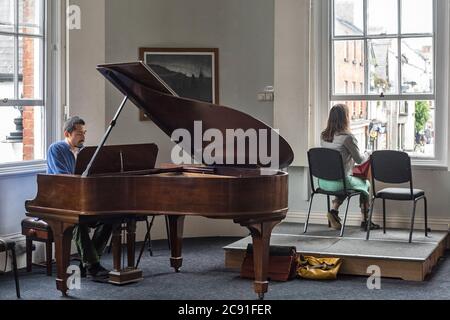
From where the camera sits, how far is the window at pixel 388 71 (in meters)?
7.52

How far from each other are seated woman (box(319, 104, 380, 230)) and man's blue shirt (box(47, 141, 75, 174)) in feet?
7.85

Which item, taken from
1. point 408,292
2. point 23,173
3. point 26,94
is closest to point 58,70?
point 26,94

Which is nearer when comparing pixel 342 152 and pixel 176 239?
pixel 176 239

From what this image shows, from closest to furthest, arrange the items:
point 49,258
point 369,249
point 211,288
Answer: point 211,288 < point 49,258 < point 369,249

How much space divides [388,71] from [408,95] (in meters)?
0.32

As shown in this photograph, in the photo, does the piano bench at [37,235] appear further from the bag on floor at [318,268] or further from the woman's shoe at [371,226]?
the woman's shoe at [371,226]

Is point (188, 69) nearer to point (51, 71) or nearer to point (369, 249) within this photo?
point (51, 71)

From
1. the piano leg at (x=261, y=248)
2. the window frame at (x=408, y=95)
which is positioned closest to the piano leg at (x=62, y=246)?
the piano leg at (x=261, y=248)

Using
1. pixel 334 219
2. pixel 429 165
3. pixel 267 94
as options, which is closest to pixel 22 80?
pixel 267 94

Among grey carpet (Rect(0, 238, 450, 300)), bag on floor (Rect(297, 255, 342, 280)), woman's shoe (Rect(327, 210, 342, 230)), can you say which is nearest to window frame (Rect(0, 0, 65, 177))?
grey carpet (Rect(0, 238, 450, 300))

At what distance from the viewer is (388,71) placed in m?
7.66

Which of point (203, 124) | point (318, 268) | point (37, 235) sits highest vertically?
point (203, 124)

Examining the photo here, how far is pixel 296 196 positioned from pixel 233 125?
272 centimetres

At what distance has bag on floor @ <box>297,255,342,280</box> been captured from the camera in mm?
6039
